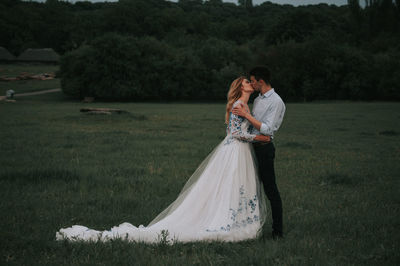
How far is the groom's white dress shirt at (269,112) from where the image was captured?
573 centimetres

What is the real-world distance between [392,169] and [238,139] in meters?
8.51

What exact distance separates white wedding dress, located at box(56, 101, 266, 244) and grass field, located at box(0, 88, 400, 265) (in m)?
0.27

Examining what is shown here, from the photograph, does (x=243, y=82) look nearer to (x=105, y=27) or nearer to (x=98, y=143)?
(x=98, y=143)

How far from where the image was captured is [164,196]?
8617mm

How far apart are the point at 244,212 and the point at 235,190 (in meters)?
0.40

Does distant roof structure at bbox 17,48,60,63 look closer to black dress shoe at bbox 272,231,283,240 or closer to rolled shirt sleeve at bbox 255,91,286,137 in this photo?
rolled shirt sleeve at bbox 255,91,286,137

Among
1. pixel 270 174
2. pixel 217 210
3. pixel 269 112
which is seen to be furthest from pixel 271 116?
pixel 217 210

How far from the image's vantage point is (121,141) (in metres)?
16.8

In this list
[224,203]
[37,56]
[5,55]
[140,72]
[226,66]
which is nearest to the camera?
[224,203]

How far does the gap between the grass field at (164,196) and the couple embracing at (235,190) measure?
0.29m

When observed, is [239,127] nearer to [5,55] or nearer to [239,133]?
[239,133]

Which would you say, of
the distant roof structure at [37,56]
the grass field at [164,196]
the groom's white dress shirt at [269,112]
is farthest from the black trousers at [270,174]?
the distant roof structure at [37,56]

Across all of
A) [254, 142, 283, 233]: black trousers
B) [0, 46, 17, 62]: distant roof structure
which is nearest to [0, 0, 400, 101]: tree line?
[0, 46, 17, 62]: distant roof structure

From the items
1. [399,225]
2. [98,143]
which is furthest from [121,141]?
[399,225]
